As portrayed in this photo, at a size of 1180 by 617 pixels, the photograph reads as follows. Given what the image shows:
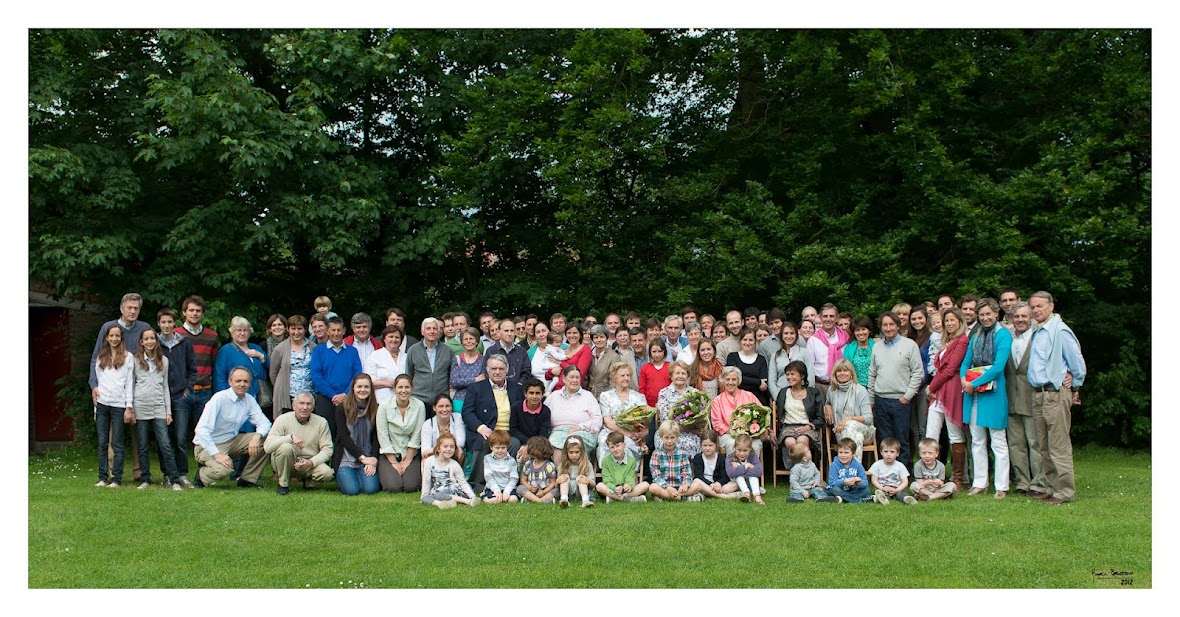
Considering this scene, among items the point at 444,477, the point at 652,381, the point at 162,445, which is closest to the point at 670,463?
the point at 652,381

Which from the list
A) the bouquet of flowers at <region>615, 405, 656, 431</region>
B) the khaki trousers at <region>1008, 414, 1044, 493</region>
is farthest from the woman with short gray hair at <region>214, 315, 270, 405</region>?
the khaki trousers at <region>1008, 414, 1044, 493</region>

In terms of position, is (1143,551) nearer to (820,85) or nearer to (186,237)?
(820,85)

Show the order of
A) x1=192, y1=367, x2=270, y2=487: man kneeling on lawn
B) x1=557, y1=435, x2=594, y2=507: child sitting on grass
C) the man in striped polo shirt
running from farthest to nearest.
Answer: the man in striped polo shirt, x1=192, y1=367, x2=270, y2=487: man kneeling on lawn, x1=557, y1=435, x2=594, y2=507: child sitting on grass

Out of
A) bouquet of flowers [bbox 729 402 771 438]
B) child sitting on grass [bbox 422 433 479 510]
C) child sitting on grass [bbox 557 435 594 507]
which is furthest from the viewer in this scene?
bouquet of flowers [bbox 729 402 771 438]

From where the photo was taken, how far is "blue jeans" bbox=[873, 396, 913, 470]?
32.3ft

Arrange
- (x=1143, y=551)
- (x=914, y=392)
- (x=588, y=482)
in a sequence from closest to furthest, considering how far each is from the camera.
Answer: (x=1143, y=551) → (x=588, y=482) → (x=914, y=392)

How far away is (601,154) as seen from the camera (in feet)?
48.8

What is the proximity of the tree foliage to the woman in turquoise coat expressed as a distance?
4.83 metres

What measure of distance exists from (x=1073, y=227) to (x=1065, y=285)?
95cm

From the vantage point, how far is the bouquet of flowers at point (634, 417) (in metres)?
9.22

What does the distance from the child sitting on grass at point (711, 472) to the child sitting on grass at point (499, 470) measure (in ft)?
5.47

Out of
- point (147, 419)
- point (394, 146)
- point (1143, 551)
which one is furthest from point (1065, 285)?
point (147, 419)

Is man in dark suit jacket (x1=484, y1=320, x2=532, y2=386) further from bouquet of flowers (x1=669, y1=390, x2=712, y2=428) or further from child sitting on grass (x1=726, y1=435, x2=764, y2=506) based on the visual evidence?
child sitting on grass (x1=726, y1=435, x2=764, y2=506)

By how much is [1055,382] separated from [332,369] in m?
6.94
